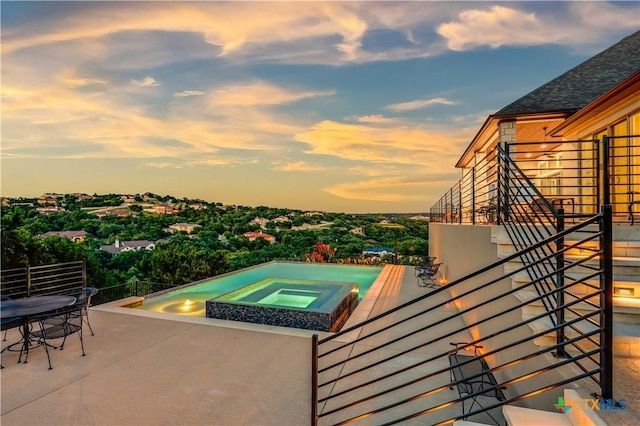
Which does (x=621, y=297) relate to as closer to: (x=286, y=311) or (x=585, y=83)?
(x=286, y=311)

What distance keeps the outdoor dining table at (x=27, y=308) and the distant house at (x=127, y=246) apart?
1536 centimetres

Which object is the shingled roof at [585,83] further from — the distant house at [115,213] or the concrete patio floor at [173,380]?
the distant house at [115,213]

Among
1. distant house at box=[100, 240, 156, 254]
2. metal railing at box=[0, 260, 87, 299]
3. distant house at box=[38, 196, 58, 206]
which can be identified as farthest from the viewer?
distant house at box=[100, 240, 156, 254]

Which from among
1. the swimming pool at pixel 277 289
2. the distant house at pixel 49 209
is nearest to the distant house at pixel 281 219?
the swimming pool at pixel 277 289

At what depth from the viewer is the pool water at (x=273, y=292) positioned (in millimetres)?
7875

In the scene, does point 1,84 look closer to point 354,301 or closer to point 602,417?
point 354,301

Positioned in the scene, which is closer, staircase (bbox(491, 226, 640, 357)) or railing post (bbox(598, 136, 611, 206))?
staircase (bbox(491, 226, 640, 357))

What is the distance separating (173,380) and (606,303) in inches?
162

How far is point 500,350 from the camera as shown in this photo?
153 centimetres

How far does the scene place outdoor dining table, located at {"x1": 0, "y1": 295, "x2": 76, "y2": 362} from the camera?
3726 millimetres

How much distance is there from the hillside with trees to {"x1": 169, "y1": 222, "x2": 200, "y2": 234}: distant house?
0.07 metres

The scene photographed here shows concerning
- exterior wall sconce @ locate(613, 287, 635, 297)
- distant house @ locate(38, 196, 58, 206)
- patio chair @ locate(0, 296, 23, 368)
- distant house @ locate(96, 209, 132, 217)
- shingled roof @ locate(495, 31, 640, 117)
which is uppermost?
shingled roof @ locate(495, 31, 640, 117)

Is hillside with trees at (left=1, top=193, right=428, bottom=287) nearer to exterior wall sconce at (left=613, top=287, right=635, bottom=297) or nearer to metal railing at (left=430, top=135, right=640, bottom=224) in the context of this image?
metal railing at (left=430, top=135, right=640, bottom=224)

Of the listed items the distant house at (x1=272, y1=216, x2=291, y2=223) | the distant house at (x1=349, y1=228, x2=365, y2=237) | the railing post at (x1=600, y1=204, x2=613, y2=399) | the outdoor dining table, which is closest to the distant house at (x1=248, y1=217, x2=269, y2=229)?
the distant house at (x1=272, y1=216, x2=291, y2=223)
